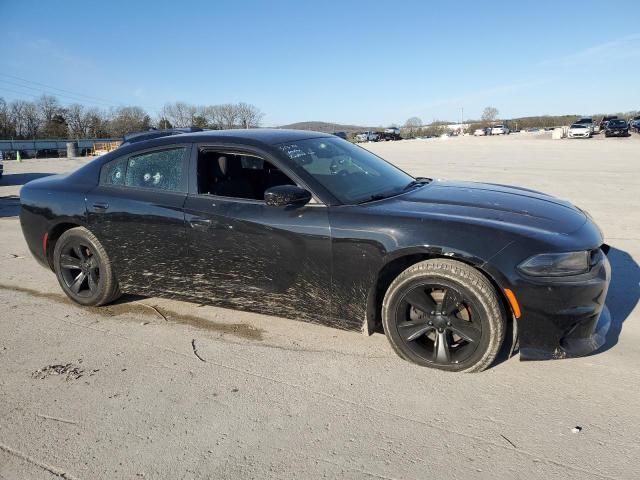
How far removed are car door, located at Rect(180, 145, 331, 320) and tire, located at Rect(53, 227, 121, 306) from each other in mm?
966

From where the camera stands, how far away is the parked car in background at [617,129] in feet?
132

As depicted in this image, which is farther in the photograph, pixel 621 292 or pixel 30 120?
pixel 30 120

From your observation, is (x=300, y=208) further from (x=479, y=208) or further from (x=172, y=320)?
(x=172, y=320)

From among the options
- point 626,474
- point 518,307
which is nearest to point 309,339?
point 518,307

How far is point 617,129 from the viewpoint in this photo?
40281 mm

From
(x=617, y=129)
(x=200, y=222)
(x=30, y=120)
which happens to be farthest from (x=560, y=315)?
(x=30, y=120)

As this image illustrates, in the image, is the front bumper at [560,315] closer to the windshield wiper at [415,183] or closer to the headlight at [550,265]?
the headlight at [550,265]

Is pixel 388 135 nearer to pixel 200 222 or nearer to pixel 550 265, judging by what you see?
pixel 200 222

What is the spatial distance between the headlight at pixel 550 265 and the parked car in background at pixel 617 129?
148ft

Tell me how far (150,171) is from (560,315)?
3.22 metres

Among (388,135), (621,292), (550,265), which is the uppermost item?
(388,135)

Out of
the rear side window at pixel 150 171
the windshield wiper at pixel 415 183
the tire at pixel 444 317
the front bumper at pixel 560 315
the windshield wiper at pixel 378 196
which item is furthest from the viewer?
the windshield wiper at pixel 415 183

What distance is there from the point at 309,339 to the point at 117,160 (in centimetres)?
232

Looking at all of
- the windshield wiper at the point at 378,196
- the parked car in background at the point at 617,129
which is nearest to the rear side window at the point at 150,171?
the windshield wiper at the point at 378,196
